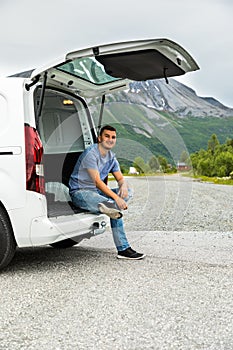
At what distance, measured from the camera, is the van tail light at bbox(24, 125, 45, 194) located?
5.36 meters

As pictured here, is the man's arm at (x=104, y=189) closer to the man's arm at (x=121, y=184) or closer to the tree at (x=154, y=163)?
the man's arm at (x=121, y=184)

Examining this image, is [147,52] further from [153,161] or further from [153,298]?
[153,298]

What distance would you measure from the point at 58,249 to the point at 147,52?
9.88 ft

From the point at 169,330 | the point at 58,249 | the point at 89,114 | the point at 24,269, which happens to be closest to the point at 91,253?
the point at 58,249

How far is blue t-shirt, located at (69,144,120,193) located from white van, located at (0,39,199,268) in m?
0.23

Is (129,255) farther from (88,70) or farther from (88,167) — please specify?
(88,70)

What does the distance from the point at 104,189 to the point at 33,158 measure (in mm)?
1099

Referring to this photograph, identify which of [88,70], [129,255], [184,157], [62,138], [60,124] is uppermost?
[88,70]

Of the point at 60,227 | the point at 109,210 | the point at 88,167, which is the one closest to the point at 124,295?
the point at 60,227

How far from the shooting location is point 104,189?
619cm

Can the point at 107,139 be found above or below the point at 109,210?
above

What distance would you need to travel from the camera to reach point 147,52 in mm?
5496

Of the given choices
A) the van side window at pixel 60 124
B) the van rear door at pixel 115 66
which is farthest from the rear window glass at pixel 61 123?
the van rear door at pixel 115 66

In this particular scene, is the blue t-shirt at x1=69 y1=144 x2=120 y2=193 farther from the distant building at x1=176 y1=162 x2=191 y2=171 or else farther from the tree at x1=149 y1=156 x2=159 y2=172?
the distant building at x1=176 y1=162 x2=191 y2=171
